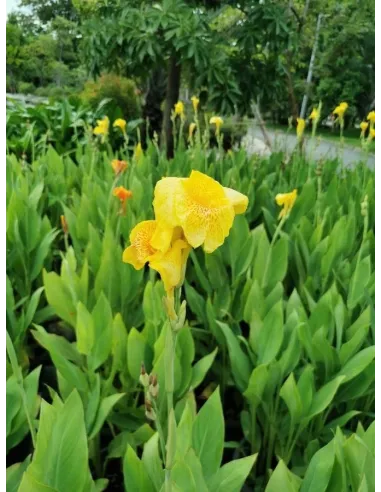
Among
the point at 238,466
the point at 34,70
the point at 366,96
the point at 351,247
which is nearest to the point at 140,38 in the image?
the point at 351,247

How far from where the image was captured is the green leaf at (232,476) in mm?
667

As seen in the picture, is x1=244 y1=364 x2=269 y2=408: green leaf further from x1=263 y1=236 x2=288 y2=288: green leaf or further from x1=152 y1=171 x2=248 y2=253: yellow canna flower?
x1=152 y1=171 x2=248 y2=253: yellow canna flower

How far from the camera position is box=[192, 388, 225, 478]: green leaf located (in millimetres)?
699

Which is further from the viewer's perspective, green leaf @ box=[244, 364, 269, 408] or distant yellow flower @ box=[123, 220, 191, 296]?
green leaf @ box=[244, 364, 269, 408]

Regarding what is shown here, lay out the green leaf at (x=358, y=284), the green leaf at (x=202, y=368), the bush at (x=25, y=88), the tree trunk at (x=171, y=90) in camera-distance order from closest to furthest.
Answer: the green leaf at (x=202, y=368) → the green leaf at (x=358, y=284) → the tree trunk at (x=171, y=90) → the bush at (x=25, y=88)

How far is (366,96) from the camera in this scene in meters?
14.7

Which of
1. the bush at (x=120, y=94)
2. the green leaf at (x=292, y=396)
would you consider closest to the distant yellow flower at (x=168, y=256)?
the green leaf at (x=292, y=396)

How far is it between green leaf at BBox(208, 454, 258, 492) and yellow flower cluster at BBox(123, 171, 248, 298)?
1.18 feet

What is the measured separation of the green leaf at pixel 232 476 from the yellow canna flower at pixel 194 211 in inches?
15.6

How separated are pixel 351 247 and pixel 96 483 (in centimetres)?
88

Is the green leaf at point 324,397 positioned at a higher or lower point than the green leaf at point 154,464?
lower

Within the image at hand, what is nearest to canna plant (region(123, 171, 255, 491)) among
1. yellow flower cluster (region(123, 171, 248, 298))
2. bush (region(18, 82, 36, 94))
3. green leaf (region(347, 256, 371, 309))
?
yellow flower cluster (region(123, 171, 248, 298))

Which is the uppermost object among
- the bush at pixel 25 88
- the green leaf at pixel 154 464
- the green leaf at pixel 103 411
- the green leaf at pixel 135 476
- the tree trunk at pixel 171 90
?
the tree trunk at pixel 171 90

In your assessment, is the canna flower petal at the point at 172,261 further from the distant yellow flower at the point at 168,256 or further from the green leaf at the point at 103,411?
the green leaf at the point at 103,411
